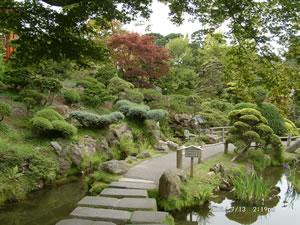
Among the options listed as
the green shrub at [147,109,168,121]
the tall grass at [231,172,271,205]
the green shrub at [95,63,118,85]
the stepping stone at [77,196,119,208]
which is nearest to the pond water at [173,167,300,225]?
the tall grass at [231,172,271,205]

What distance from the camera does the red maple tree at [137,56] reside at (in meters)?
21.1

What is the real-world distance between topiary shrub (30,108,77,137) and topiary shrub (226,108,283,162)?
6360 mm

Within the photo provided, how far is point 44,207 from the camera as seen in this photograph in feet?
30.5

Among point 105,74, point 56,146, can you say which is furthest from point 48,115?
point 105,74

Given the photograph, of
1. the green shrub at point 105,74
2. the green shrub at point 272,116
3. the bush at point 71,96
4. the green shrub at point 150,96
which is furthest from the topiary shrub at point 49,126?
the green shrub at point 272,116

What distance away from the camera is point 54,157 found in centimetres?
1142

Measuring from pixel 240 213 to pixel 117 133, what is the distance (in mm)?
6228

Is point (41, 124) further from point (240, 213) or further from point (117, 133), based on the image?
point (240, 213)

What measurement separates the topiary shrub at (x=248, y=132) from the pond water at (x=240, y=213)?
360 cm

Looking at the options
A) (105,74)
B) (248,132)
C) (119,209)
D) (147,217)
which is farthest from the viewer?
(105,74)

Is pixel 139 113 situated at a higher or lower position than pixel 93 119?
higher

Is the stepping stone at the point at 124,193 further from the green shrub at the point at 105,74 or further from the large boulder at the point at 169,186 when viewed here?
the green shrub at the point at 105,74

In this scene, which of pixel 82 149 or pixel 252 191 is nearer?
pixel 252 191

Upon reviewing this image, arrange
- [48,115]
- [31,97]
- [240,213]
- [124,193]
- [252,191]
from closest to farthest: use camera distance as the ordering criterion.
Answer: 1. [124,193]
2. [240,213]
3. [252,191]
4. [48,115]
5. [31,97]
